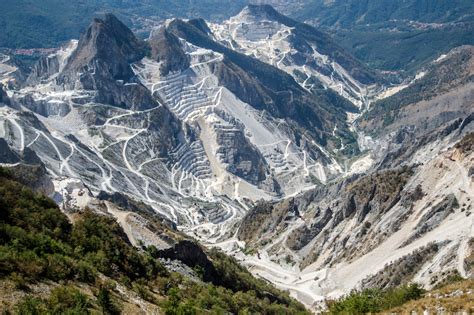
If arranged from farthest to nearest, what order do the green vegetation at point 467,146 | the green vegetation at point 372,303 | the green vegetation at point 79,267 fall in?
1. the green vegetation at point 467,146
2. the green vegetation at point 372,303
3. the green vegetation at point 79,267

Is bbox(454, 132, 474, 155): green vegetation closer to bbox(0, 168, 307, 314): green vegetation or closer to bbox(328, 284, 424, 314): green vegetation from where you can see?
bbox(328, 284, 424, 314): green vegetation

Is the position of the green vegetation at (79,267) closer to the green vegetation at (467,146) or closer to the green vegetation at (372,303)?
the green vegetation at (372,303)

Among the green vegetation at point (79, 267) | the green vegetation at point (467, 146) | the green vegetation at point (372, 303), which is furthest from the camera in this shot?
the green vegetation at point (467, 146)

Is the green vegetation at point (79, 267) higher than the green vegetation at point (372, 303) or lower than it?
higher

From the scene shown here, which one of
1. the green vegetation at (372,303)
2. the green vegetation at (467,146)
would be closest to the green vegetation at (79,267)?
the green vegetation at (372,303)

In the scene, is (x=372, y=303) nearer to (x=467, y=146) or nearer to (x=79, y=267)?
(x=79, y=267)

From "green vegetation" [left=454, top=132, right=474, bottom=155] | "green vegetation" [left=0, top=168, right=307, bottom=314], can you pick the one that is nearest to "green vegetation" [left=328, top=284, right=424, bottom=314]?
"green vegetation" [left=0, top=168, right=307, bottom=314]

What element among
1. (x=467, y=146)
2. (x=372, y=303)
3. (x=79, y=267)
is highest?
(x=79, y=267)

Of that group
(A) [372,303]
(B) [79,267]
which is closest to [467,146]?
(A) [372,303]

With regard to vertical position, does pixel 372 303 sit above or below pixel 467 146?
below

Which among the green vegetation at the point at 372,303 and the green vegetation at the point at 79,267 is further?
the green vegetation at the point at 372,303
